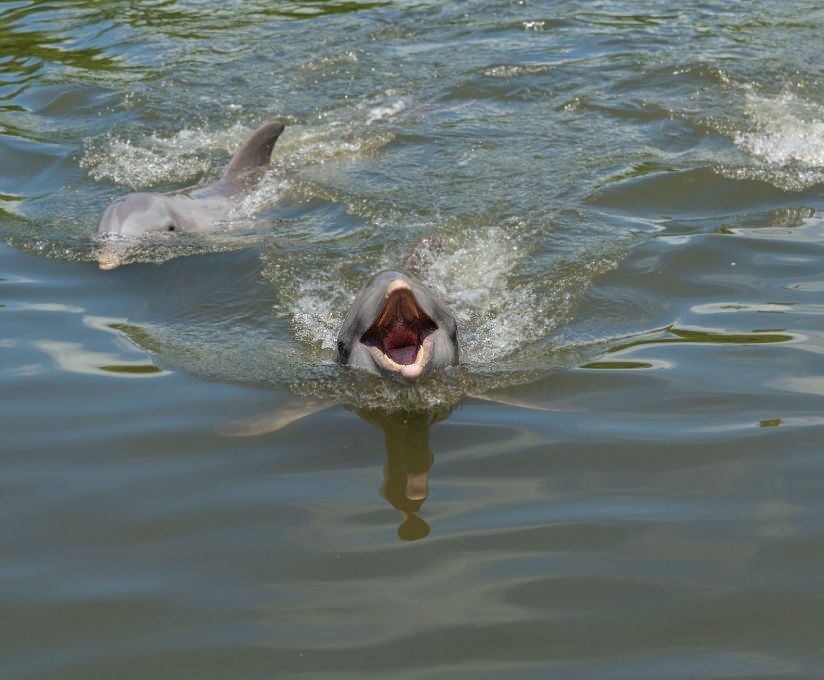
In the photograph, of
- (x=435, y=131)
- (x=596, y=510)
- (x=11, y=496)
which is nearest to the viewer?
(x=596, y=510)

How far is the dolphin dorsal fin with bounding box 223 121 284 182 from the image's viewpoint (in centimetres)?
994

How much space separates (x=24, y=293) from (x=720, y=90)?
7080 mm

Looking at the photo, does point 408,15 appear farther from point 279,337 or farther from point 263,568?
point 263,568

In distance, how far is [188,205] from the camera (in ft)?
30.8

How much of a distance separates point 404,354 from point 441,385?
0.80 ft

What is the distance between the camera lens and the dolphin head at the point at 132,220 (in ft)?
27.9

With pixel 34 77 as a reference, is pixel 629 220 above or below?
below

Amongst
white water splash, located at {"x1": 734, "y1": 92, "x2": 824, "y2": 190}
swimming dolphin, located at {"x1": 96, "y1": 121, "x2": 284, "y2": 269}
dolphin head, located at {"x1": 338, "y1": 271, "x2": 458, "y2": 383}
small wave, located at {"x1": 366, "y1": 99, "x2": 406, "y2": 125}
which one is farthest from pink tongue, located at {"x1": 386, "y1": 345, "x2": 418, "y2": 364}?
small wave, located at {"x1": 366, "y1": 99, "x2": 406, "y2": 125}

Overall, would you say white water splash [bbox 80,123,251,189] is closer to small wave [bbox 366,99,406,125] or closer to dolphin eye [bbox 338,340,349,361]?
small wave [bbox 366,99,406,125]

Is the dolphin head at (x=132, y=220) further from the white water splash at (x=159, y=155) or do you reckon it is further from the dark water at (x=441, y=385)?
the white water splash at (x=159, y=155)

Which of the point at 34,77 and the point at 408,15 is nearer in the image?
the point at 34,77

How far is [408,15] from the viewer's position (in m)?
14.9

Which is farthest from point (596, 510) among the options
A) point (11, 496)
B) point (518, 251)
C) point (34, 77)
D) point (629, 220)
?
point (34, 77)

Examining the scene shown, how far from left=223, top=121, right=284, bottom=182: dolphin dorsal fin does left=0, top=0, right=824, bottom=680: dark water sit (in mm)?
365
